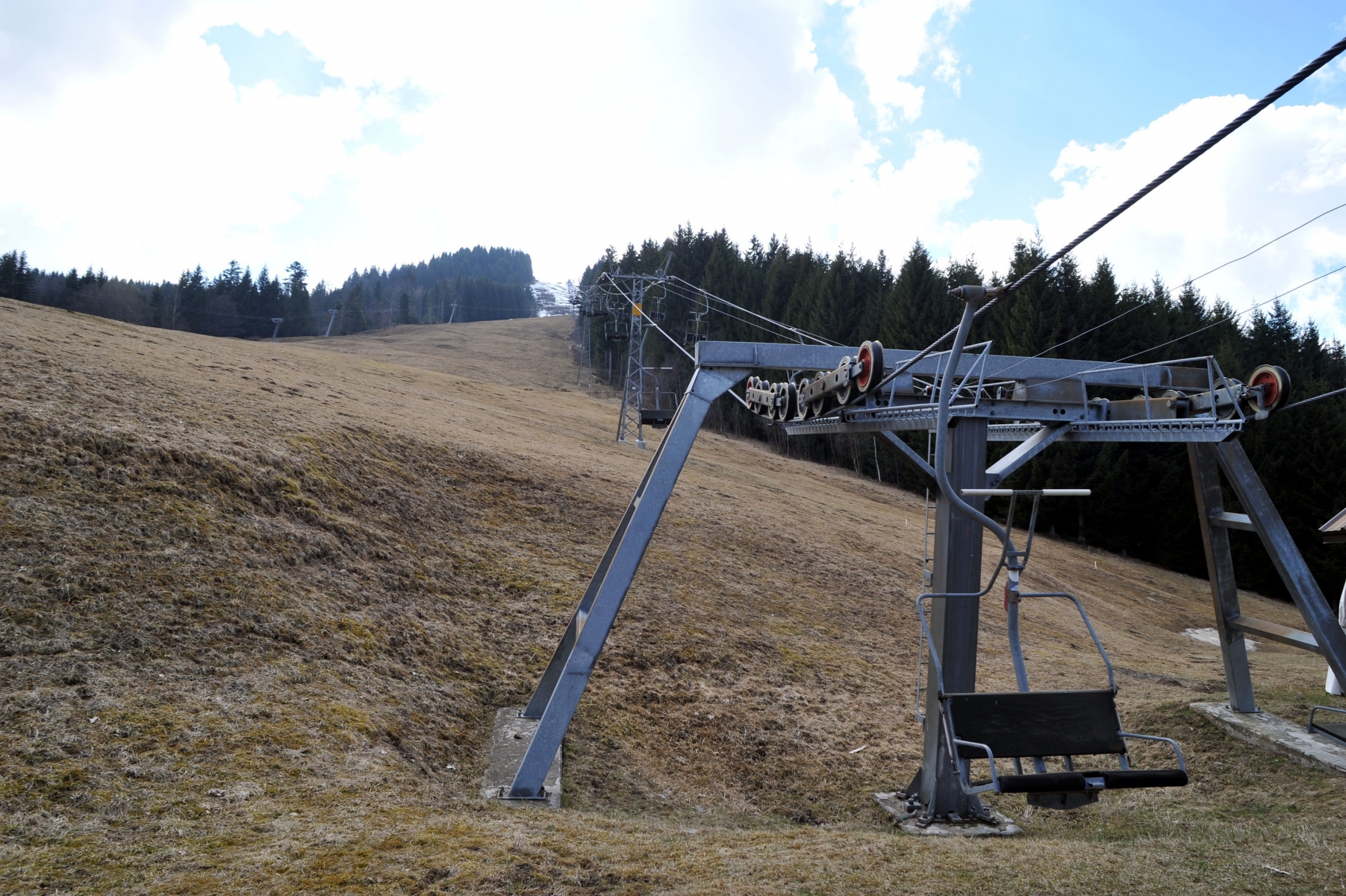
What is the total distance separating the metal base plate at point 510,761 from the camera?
20.8ft

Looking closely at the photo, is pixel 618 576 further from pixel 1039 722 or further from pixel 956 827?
pixel 956 827

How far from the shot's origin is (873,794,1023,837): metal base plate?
651 centimetres

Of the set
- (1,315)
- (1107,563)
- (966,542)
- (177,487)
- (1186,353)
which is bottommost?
(1107,563)

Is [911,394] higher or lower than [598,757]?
higher

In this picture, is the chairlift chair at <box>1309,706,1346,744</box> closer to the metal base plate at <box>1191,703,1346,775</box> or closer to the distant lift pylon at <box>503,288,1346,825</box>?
the metal base plate at <box>1191,703,1346,775</box>

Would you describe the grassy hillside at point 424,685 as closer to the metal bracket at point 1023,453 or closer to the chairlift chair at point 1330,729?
the chairlift chair at point 1330,729

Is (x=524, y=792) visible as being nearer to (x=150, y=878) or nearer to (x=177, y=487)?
(x=150, y=878)

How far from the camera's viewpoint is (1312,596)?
782 cm

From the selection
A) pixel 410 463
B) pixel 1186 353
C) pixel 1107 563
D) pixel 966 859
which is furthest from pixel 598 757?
pixel 1186 353

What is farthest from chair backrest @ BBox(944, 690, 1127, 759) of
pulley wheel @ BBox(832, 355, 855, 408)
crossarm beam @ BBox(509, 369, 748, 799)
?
crossarm beam @ BBox(509, 369, 748, 799)

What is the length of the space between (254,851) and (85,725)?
6.32ft

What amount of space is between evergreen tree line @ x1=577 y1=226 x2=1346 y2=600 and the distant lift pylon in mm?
19365

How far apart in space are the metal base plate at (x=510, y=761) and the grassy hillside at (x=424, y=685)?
0.16 metres

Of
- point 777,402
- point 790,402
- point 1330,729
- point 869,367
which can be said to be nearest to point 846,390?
point 869,367
